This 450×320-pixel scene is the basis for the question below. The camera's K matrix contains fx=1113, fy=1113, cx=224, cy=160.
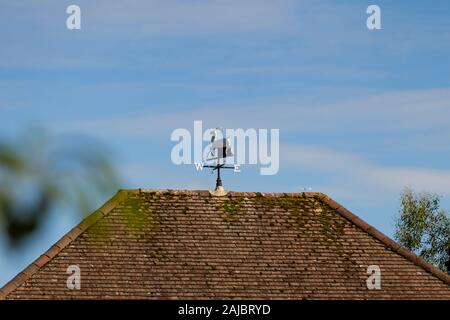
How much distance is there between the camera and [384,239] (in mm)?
30016

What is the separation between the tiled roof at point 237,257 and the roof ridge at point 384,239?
30 millimetres

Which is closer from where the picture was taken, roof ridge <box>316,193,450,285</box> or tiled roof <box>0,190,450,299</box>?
tiled roof <box>0,190,450,299</box>

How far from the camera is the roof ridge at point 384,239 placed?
2936 centimetres

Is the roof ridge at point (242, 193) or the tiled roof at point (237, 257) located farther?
the roof ridge at point (242, 193)

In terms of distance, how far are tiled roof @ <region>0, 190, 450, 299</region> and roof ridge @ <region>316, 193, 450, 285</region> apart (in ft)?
0.10

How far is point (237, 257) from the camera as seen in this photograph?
2786 cm

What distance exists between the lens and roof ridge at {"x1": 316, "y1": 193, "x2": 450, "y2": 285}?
96.3 feet

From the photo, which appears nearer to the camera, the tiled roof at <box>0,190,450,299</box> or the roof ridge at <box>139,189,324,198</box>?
the tiled roof at <box>0,190,450,299</box>

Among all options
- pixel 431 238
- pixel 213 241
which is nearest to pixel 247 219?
pixel 213 241

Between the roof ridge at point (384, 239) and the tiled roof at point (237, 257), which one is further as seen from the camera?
the roof ridge at point (384, 239)

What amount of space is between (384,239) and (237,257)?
4.54 meters

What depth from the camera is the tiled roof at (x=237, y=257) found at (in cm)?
2655

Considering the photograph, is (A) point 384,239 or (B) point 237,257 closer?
(B) point 237,257

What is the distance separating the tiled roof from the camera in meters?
26.5
